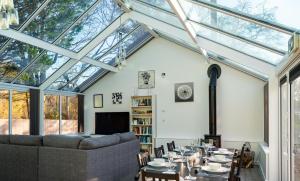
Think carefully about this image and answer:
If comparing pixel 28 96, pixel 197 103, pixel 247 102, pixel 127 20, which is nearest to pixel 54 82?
pixel 28 96

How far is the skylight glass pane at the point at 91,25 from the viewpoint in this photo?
6608 millimetres

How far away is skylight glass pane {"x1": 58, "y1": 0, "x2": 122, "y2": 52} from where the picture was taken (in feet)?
21.7

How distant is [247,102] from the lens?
7.68 m

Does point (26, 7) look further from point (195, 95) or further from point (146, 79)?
point (195, 95)

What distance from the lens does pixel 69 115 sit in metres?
9.48

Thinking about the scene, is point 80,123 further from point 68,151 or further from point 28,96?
point 68,151

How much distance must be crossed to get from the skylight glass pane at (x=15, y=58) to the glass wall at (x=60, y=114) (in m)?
1.73

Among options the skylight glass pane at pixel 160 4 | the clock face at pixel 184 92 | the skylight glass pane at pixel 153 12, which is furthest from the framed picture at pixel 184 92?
the skylight glass pane at pixel 160 4

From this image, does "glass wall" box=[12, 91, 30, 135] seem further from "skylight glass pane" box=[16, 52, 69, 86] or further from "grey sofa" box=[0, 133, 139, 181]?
"grey sofa" box=[0, 133, 139, 181]

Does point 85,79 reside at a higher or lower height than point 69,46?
lower

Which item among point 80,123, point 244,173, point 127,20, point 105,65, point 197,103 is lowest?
point 244,173

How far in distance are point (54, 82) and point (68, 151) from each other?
4.69 meters

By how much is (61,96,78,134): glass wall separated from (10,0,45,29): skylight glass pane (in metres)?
4.20

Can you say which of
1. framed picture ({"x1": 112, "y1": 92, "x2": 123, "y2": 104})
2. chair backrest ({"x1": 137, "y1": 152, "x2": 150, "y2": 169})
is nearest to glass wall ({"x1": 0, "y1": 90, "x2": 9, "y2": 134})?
framed picture ({"x1": 112, "y1": 92, "x2": 123, "y2": 104})
